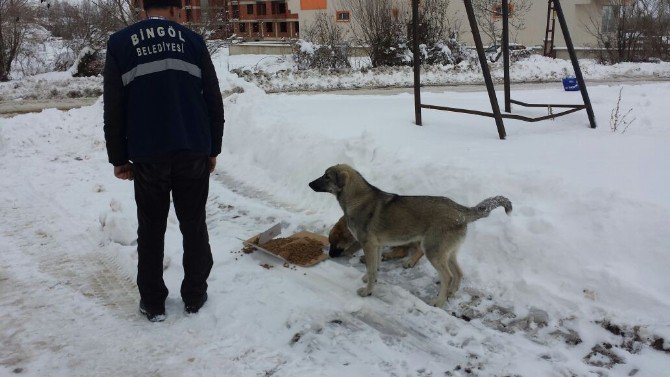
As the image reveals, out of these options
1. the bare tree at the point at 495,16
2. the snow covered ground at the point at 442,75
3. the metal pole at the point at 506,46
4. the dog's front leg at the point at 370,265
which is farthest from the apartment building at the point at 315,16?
the dog's front leg at the point at 370,265

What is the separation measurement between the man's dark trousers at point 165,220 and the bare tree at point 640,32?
23359 mm

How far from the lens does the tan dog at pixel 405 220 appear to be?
4.05m

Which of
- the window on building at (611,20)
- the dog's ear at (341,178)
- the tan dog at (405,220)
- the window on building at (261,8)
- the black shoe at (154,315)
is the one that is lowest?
the black shoe at (154,315)

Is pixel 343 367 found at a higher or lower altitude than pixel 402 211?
lower

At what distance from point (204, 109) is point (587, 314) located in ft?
10.5

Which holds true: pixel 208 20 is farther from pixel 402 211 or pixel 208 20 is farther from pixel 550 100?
pixel 402 211

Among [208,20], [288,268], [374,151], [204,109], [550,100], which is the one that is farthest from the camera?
[208,20]

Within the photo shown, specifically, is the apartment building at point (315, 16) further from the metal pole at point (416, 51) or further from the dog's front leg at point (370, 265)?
the dog's front leg at point (370, 265)

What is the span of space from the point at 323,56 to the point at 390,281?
18903 mm

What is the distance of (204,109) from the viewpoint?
3.66m

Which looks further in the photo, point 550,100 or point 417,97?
point 550,100

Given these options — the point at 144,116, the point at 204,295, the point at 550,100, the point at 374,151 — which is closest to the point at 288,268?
the point at 204,295

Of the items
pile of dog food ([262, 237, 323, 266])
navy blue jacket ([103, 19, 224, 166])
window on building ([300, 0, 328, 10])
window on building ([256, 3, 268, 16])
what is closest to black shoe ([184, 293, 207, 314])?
pile of dog food ([262, 237, 323, 266])

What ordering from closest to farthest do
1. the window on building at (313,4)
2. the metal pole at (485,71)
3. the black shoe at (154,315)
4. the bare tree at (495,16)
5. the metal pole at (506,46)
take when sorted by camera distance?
the black shoe at (154,315) → the metal pole at (485,71) → the metal pole at (506,46) → the bare tree at (495,16) → the window on building at (313,4)
